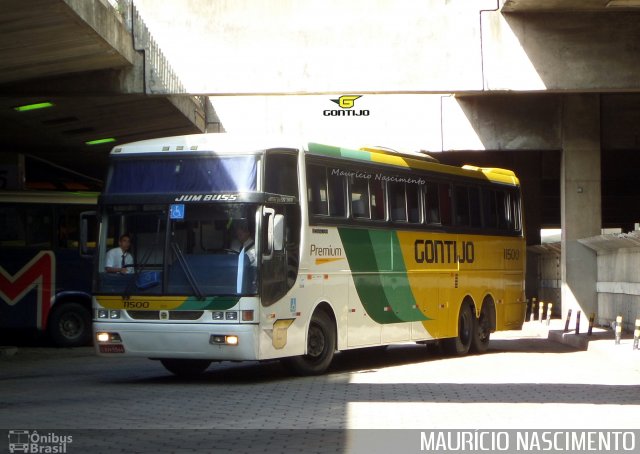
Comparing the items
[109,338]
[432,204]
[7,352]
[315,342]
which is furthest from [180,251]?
[7,352]

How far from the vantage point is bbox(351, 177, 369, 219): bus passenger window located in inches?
736

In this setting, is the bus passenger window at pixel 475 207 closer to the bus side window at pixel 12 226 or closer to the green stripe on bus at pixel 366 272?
the green stripe on bus at pixel 366 272

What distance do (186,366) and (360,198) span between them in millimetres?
Result: 3580

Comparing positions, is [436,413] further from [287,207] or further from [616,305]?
[616,305]

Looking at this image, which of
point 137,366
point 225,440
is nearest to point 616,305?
point 137,366

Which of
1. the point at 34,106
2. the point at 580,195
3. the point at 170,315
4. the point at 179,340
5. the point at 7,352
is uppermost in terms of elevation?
the point at 34,106

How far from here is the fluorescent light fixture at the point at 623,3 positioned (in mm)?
23516

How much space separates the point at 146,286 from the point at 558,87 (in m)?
11.5

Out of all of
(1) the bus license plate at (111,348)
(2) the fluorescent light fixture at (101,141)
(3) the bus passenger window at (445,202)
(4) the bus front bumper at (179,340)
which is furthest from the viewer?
(2) the fluorescent light fixture at (101,141)

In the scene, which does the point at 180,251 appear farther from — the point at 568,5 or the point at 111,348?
the point at 568,5

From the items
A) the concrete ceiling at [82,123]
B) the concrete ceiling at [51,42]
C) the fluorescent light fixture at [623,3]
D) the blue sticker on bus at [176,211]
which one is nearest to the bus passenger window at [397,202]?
the blue sticker on bus at [176,211]

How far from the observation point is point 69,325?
84.1ft

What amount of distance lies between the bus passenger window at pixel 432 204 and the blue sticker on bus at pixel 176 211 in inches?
238

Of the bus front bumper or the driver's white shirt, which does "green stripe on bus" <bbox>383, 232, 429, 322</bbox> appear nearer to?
the bus front bumper
